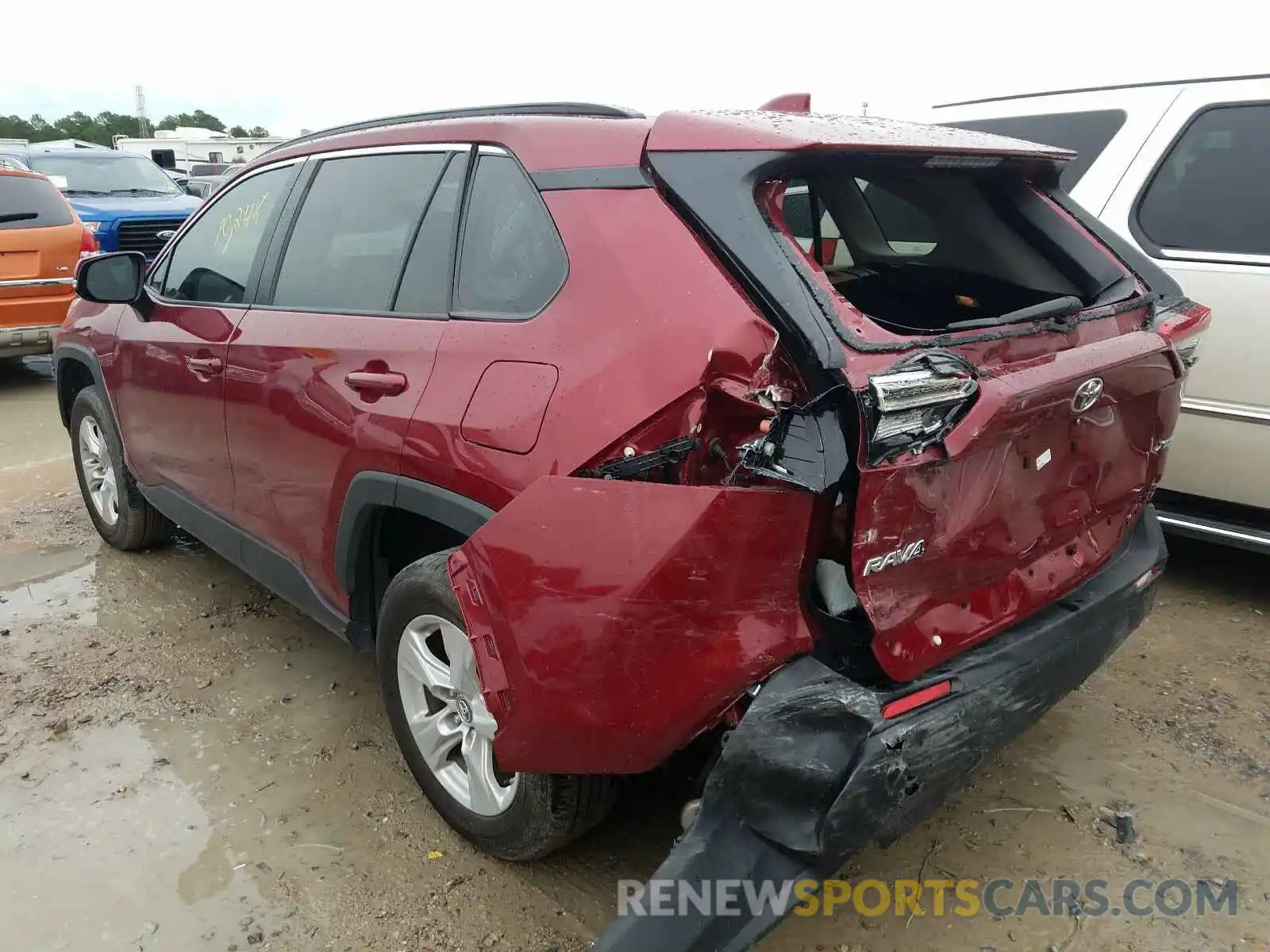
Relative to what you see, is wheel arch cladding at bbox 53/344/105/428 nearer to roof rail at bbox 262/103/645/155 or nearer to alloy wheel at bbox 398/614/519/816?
roof rail at bbox 262/103/645/155

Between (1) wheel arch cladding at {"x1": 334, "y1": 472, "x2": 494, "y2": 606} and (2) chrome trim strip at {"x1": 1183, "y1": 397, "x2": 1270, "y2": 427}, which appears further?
(2) chrome trim strip at {"x1": 1183, "y1": 397, "x2": 1270, "y2": 427}

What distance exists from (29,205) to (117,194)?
3781 millimetres

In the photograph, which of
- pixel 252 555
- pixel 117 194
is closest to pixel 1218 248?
pixel 252 555

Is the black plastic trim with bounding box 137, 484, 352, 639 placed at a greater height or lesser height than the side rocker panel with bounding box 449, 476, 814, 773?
lesser

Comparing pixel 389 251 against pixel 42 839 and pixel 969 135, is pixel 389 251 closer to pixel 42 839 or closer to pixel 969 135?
pixel 969 135

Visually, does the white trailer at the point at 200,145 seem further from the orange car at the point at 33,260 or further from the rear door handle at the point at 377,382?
the rear door handle at the point at 377,382

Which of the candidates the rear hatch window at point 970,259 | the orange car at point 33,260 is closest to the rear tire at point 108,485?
the rear hatch window at point 970,259

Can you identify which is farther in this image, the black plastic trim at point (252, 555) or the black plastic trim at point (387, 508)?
the black plastic trim at point (252, 555)

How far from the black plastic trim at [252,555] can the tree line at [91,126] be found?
57.9m

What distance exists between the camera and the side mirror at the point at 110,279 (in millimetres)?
3555

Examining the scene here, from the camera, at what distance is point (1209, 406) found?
11.9 ft

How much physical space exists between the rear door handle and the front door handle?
857 millimetres

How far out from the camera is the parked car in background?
3533mm

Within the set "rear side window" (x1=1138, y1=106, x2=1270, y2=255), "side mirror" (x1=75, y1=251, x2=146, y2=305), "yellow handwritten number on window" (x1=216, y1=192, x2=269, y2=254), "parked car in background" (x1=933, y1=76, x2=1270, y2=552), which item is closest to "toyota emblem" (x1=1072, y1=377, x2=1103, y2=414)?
"parked car in background" (x1=933, y1=76, x2=1270, y2=552)
